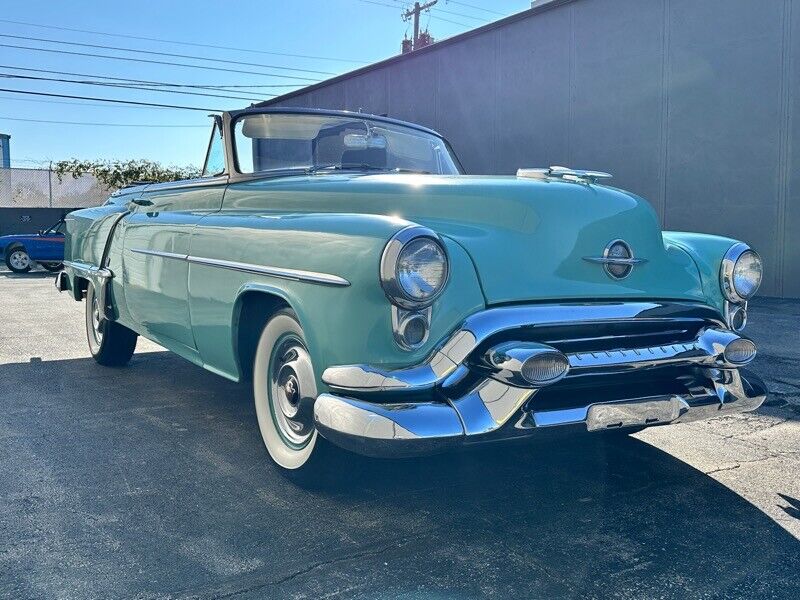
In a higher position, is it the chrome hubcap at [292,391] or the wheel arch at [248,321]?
the wheel arch at [248,321]

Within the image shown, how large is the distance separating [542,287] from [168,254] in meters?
2.15

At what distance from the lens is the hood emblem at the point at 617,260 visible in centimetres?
287

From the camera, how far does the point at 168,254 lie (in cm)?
397

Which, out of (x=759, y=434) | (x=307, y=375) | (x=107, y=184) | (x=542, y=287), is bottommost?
(x=759, y=434)

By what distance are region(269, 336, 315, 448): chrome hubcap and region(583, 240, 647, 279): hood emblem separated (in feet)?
3.74

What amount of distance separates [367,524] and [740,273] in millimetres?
1886

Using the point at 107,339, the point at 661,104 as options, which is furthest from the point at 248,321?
the point at 661,104

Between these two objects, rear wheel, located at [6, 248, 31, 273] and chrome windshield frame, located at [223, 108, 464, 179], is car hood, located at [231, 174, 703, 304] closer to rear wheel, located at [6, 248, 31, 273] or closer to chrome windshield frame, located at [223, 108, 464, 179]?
chrome windshield frame, located at [223, 108, 464, 179]

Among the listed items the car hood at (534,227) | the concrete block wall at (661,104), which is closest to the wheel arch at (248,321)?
the car hood at (534,227)

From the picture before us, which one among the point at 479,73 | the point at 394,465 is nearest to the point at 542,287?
the point at 394,465

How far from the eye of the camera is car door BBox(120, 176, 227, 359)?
3.82m

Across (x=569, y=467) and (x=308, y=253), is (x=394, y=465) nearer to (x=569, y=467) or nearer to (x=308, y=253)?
(x=569, y=467)

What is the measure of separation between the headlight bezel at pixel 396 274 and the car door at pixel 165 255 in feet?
5.34

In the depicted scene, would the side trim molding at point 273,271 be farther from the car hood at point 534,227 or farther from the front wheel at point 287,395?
the car hood at point 534,227
